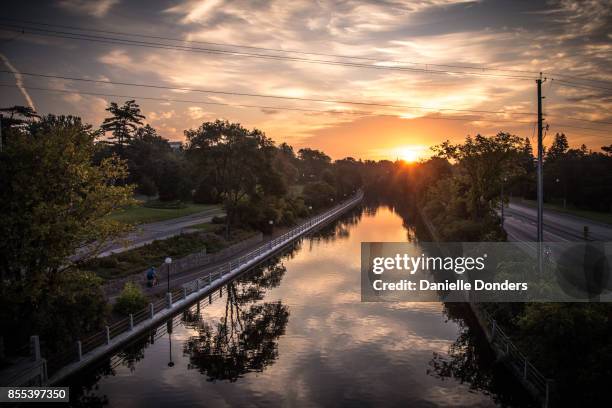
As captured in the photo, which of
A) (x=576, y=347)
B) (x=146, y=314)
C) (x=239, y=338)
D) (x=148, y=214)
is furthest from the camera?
(x=148, y=214)

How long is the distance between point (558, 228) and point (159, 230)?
46.4 meters

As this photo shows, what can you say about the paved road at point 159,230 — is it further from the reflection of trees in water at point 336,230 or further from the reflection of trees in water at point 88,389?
the reflection of trees in water at point 88,389

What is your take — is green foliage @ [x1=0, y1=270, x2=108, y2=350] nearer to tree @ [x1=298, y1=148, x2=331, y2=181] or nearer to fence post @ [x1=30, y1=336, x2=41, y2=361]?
fence post @ [x1=30, y1=336, x2=41, y2=361]

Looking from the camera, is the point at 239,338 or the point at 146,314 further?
the point at 146,314

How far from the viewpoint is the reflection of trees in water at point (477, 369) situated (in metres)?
17.7

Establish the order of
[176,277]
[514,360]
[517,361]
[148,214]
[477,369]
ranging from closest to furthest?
[517,361] → [514,360] → [477,369] → [176,277] → [148,214]

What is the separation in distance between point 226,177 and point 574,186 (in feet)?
218

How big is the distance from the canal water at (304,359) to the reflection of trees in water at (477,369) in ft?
0.15

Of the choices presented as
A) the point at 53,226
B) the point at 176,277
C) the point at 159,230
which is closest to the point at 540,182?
the point at 53,226

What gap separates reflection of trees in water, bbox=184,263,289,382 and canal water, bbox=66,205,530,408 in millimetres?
57

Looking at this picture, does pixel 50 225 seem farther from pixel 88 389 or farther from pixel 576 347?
pixel 576 347

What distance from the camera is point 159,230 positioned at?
50500 millimetres

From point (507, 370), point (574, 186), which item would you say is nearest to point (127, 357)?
point (507, 370)

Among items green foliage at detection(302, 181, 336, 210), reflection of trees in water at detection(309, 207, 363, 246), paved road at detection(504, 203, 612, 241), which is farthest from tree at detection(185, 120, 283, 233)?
green foliage at detection(302, 181, 336, 210)
